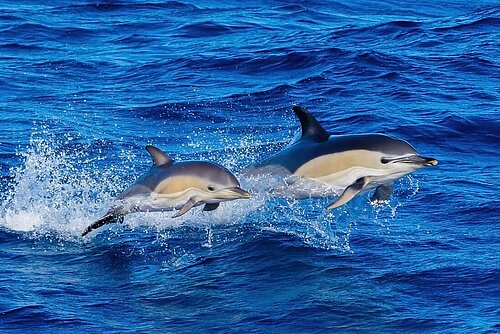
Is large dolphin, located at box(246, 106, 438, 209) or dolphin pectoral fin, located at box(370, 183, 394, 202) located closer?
large dolphin, located at box(246, 106, 438, 209)

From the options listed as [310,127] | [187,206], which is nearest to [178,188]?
[187,206]

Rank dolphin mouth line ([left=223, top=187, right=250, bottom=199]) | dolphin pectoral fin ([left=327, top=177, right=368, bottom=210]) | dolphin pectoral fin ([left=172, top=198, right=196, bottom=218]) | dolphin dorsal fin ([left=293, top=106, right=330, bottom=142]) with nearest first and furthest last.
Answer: dolphin pectoral fin ([left=327, top=177, right=368, bottom=210]), dolphin mouth line ([left=223, top=187, right=250, bottom=199]), dolphin pectoral fin ([left=172, top=198, right=196, bottom=218]), dolphin dorsal fin ([left=293, top=106, right=330, bottom=142])

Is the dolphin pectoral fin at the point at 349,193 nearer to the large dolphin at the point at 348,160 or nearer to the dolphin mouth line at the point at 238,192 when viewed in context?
the large dolphin at the point at 348,160

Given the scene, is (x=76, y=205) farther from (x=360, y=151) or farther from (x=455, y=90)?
(x=455, y=90)

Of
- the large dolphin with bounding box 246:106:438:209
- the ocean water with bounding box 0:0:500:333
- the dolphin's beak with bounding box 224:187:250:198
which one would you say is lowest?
the ocean water with bounding box 0:0:500:333

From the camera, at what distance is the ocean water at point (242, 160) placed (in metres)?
10.7

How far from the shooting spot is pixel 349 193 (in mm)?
10617

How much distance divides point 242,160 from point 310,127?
14.1 feet

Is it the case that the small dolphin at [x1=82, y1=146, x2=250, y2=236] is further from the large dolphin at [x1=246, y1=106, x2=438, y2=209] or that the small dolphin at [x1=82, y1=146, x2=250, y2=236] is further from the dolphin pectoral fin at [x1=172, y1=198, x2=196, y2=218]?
the large dolphin at [x1=246, y1=106, x2=438, y2=209]

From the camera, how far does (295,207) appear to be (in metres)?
13.6

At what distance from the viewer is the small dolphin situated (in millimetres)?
10992

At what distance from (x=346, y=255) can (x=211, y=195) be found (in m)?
1.87

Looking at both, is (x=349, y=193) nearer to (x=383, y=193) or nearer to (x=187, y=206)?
(x=383, y=193)

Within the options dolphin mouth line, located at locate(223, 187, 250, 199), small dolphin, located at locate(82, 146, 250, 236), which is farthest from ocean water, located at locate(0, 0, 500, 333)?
dolphin mouth line, located at locate(223, 187, 250, 199)
